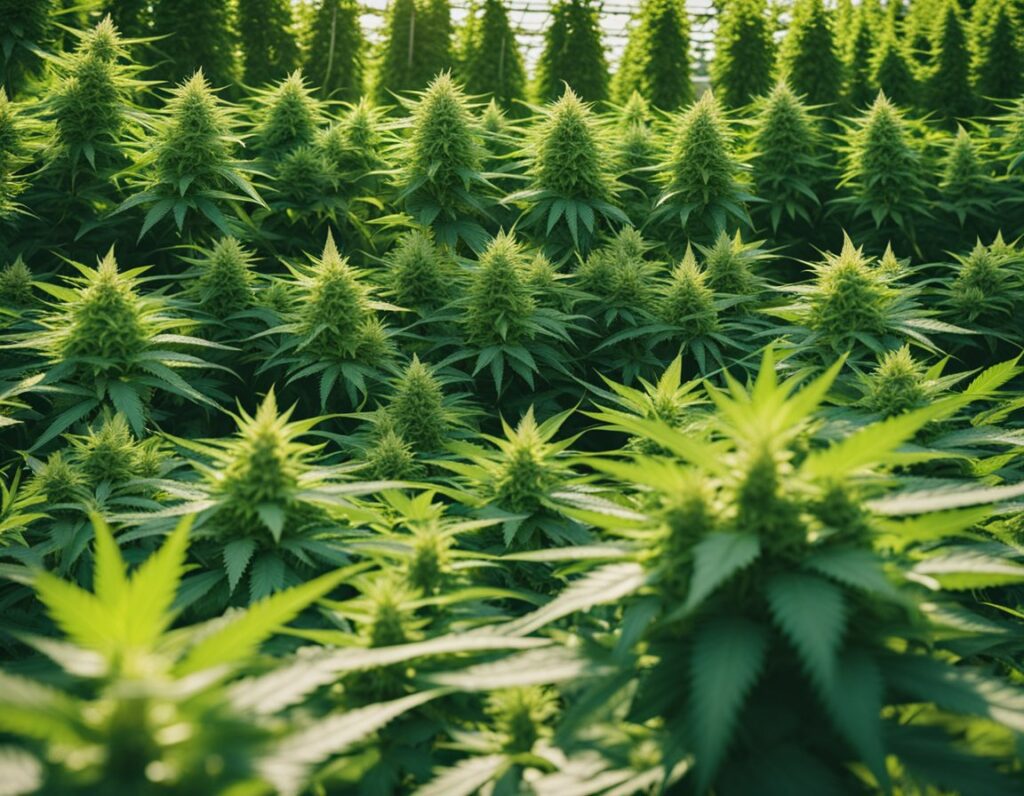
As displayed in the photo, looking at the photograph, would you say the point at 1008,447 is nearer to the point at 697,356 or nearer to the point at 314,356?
the point at 697,356

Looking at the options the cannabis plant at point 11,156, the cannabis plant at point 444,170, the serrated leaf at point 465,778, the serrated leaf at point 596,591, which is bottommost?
the serrated leaf at point 465,778

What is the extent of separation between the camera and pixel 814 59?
8492 mm

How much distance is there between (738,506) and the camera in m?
1.41

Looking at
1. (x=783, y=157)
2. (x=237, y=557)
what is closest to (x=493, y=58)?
(x=783, y=157)

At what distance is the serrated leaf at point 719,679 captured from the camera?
1.10m

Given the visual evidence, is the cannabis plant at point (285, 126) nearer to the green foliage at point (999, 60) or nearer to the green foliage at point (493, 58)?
the green foliage at point (493, 58)

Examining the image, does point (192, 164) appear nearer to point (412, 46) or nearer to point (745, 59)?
point (412, 46)

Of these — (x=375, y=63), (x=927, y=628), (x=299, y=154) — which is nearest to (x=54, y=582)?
(x=927, y=628)

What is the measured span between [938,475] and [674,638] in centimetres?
174

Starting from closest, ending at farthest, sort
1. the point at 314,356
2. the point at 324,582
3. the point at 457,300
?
the point at 324,582
the point at 314,356
the point at 457,300

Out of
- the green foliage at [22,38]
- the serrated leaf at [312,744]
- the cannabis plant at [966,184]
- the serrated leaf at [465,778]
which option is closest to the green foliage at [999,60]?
the cannabis plant at [966,184]

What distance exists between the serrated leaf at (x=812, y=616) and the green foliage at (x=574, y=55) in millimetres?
8727

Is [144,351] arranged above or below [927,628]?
above

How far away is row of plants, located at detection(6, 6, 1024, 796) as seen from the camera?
1232 millimetres
